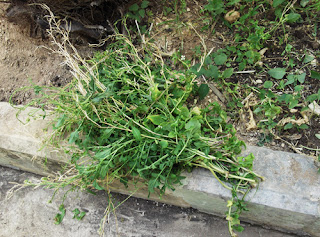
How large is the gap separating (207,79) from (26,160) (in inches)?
64.7

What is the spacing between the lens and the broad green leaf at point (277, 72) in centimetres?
194

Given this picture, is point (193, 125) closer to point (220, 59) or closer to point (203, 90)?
point (203, 90)

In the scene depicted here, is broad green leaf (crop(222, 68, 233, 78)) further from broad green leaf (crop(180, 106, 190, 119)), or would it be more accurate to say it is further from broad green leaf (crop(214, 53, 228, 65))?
broad green leaf (crop(180, 106, 190, 119))

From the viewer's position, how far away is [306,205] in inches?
59.9

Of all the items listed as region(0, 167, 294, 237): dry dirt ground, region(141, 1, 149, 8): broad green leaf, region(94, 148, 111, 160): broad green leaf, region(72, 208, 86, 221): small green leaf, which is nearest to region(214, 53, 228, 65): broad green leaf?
region(141, 1, 149, 8): broad green leaf

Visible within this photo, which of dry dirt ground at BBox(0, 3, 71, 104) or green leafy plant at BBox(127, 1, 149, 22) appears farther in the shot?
dry dirt ground at BBox(0, 3, 71, 104)

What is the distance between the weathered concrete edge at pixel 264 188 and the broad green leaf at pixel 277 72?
60cm

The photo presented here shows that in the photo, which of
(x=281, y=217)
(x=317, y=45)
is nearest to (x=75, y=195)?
(x=281, y=217)

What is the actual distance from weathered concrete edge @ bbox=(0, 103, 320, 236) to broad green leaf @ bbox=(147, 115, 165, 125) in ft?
1.38

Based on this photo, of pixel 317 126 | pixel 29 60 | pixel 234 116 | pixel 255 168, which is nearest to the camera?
pixel 255 168

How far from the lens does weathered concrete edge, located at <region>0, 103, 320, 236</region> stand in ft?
5.07

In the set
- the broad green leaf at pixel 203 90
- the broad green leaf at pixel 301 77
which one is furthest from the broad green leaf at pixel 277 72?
the broad green leaf at pixel 203 90

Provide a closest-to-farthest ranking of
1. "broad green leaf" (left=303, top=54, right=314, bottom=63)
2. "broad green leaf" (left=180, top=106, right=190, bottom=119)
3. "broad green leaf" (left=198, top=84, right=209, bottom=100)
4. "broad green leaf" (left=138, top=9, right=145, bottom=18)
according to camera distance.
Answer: "broad green leaf" (left=180, top=106, right=190, bottom=119), "broad green leaf" (left=198, top=84, right=209, bottom=100), "broad green leaf" (left=303, top=54, right=314, bottom=63), "broad green leaf" (left=138, top=9, right=145, bottom=18)

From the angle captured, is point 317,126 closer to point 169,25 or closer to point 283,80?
point 283,80
